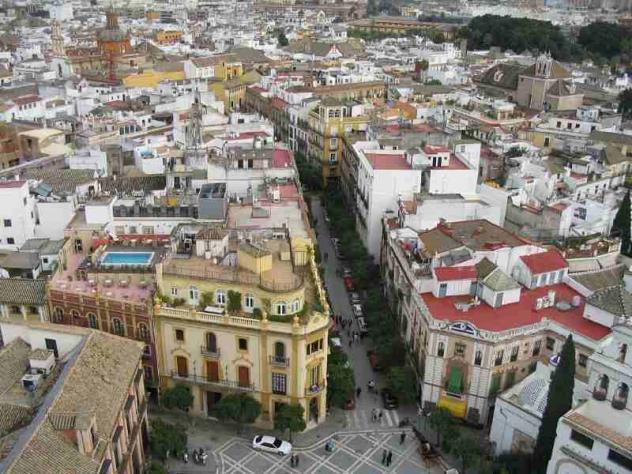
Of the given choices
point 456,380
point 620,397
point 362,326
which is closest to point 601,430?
point 620,397

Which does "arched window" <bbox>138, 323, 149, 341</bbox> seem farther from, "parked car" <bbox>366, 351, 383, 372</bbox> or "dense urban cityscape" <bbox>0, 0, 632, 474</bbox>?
"parked car" <bbox>366, 351, 383, 372</bbox>

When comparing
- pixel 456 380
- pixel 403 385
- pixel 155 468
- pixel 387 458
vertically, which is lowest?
pixel 387 458

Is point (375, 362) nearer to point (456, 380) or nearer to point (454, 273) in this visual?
point (456, 380)

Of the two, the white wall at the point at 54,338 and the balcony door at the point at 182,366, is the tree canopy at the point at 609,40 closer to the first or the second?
the balcony door at the point at 182,366

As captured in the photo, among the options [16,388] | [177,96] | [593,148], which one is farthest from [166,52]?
[16,388]

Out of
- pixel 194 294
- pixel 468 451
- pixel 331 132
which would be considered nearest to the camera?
pixel 468 451

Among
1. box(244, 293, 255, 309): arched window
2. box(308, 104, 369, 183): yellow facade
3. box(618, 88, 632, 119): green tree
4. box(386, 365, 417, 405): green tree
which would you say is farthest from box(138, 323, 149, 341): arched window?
box(618, 88, 632, 119): green tree
